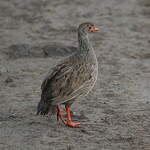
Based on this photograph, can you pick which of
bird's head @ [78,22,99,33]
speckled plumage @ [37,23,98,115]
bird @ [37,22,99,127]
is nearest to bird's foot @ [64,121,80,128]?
bird @ [37,22,99,127]

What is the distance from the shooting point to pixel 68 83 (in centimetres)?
853

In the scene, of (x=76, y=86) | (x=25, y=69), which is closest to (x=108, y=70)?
(x=25, y=69)

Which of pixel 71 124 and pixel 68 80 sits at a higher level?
pixel 68 80

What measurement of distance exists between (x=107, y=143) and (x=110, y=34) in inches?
268

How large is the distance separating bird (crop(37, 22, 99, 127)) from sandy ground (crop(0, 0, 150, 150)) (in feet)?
1.00

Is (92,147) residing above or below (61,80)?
below

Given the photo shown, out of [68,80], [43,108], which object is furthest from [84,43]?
[43,108]

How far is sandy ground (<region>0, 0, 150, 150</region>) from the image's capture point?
8227 millimetres

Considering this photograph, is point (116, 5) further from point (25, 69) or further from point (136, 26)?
point (25, 69)

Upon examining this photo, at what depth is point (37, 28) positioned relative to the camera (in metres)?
15.2

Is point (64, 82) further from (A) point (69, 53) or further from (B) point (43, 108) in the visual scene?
(A) point (69, 53)

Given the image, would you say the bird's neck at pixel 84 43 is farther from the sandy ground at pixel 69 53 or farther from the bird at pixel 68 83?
the sandy ground at pixel 69 53

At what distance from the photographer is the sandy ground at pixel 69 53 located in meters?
8.23

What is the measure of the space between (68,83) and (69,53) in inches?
177
